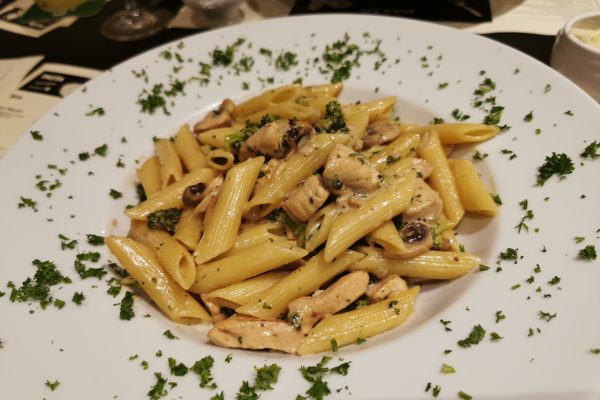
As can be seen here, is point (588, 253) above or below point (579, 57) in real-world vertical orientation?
below

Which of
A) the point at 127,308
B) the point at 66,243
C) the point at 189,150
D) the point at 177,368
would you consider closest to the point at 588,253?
the point at 177,368

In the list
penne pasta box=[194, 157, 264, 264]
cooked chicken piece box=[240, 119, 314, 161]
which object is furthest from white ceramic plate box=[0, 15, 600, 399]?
cooked chicken piece box=[240, 119, 314, 161]

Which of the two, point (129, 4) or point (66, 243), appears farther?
point (129, 4)

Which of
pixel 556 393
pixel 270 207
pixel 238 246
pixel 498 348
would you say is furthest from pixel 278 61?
pixel 556 393

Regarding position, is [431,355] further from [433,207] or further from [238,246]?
[238,246]

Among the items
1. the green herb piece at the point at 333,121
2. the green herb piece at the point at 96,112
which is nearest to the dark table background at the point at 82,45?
the green herb piece at the point at 96,112

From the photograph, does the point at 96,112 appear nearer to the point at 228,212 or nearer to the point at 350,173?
the point at 228,212
